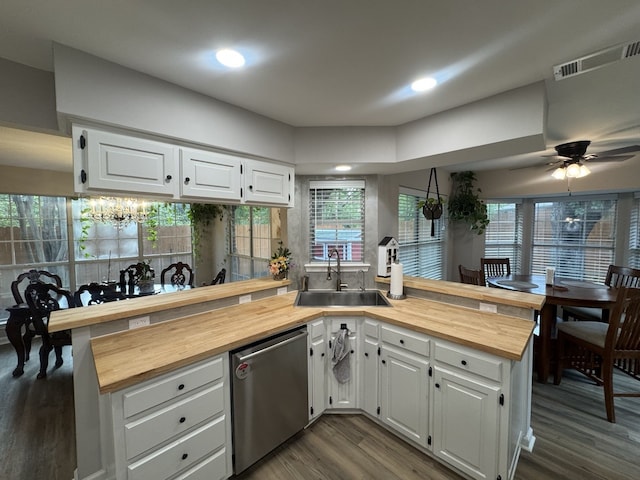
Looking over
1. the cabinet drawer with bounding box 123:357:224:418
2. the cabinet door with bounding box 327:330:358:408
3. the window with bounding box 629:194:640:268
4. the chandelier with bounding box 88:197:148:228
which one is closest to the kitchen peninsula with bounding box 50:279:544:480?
the cabinet drawer with bounding box 123:357:224:418

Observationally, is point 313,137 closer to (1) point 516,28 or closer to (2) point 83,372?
(1) point 516,28

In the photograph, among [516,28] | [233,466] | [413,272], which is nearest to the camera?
[516,28]

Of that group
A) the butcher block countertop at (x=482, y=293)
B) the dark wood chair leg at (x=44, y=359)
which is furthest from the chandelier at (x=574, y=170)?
the dark wood chair leg at (x=44, y=359)

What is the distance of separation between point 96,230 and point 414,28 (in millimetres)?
5771

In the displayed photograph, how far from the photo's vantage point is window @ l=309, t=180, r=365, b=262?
117 inches

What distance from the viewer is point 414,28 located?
4.17 ft

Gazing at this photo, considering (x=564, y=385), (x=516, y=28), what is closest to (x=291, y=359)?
(x=516, y=28)

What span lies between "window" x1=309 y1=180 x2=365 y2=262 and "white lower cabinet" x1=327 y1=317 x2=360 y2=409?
0.88m

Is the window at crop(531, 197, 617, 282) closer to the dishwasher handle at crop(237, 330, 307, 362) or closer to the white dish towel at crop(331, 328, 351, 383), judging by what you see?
the white dish towel at crop(331, 328, 351, 383)

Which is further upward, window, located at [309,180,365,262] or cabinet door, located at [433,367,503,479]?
window, located at [309,180,365,262]

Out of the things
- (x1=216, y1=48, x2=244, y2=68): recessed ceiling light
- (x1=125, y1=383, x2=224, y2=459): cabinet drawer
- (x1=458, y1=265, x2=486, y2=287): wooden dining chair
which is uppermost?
(x1=216, y1=48, x2=244, y2=68): recessed ceiling light

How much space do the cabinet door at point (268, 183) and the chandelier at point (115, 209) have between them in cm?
246

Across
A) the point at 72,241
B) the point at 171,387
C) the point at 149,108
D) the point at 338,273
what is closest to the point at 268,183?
the point at 149,108

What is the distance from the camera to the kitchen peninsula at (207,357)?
1.33 m
